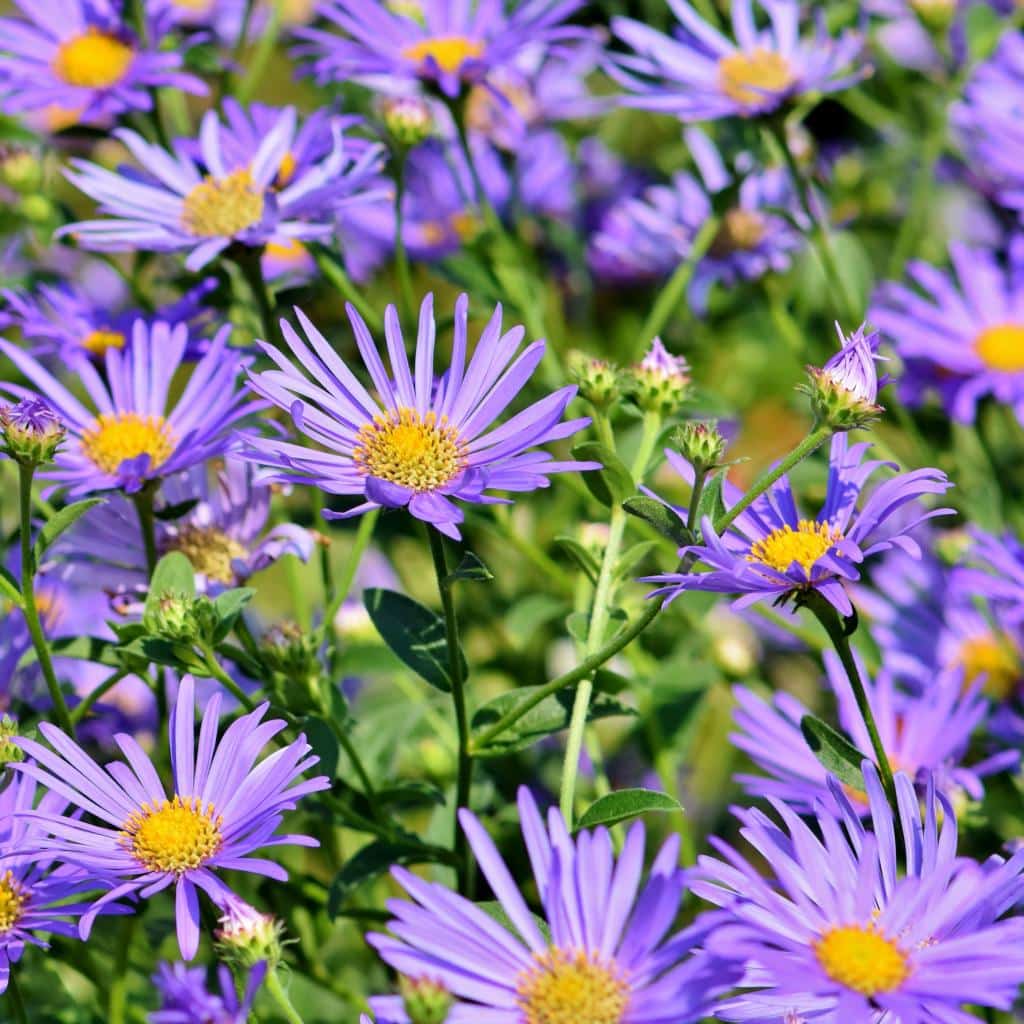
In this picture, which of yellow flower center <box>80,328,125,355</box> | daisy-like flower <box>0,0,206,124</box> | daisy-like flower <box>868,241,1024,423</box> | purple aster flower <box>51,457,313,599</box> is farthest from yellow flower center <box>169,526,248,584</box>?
daisy-like flower <box>868,241,1024,423</box>

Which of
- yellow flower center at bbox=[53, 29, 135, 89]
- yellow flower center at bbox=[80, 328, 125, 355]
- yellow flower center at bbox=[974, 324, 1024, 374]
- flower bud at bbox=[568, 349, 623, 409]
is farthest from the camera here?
yellow flower center at bbox=[974, 324, 1024, 374]

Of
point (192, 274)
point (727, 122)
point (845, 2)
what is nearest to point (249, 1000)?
point (192, 274)

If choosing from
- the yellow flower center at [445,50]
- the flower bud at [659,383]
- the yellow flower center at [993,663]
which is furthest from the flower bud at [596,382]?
the yellow flower center at [993,663]

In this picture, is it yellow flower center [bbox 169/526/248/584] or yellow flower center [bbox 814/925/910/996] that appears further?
yellow flower center [bbox 169/526/248/584]

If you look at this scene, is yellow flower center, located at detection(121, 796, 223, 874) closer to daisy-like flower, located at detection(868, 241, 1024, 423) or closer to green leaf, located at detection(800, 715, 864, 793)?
green leaf, located at detection(800, 715, 864, 793)

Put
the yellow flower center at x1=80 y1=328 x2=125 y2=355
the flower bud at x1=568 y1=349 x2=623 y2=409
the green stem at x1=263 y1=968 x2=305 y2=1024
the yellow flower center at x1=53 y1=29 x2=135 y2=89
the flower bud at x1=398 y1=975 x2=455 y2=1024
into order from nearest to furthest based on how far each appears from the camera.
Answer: the flower bud at x1=398 y1=975 x2=455 y2=1024
the green stem at x1=263 y1=968 x2=305 y2=1024
the flower bud at x1=568 y1=349 x2=623 y2=409
the yellow flower center at x1=80 y1=328 x2=125 y2=355
the yellow flower center at x1=53 y1=29 x2=135 y2=89

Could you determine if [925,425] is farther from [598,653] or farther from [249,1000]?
[249,1000]

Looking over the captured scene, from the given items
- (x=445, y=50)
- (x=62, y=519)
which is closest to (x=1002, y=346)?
(x=445, y=50)

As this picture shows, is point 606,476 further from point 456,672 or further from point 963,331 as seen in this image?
point 963,331
